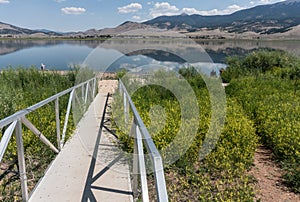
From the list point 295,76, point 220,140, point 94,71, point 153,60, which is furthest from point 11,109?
point 295,76

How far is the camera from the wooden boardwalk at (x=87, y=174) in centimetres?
298

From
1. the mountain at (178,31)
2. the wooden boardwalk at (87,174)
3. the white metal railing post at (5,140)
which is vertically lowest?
the wooden boardwalk at (87,174)

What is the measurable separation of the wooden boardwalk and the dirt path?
157cm

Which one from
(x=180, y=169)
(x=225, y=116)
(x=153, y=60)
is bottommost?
(x=180, y=169)

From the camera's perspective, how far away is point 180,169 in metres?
3.68

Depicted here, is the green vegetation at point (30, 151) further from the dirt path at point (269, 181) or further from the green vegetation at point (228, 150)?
the dirt path at point (269, 181)

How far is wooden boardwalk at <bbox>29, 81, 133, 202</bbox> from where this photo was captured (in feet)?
9.77

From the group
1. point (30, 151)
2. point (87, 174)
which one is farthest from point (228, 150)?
point (30, 151)

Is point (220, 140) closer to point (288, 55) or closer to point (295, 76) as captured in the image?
point (295, 76)

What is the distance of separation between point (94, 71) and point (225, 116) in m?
7.41

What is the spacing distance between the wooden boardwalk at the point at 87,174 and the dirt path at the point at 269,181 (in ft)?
5.16

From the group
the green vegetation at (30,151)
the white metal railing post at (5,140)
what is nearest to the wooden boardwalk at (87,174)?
the green vegetation at (30,151)

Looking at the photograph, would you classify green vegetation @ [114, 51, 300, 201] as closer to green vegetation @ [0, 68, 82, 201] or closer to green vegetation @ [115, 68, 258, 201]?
green vegetation @ [115, 68, 258, 201]

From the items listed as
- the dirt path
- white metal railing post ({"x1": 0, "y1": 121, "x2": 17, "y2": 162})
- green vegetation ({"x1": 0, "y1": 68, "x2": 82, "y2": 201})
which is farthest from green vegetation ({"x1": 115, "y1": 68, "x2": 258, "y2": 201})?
white metal railing post ({"x1": 0, "y1": 121, "x2": 17, "y2": 162})
